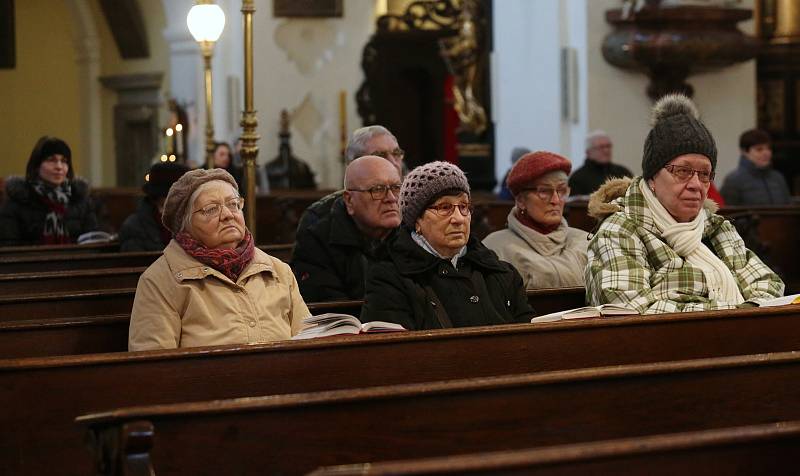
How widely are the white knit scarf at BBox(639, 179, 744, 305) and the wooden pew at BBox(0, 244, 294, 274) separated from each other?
231cm

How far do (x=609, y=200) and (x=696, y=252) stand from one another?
0.53 m

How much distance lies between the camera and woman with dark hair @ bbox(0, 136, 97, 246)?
805 centimetres

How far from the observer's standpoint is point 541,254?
17.9 feet

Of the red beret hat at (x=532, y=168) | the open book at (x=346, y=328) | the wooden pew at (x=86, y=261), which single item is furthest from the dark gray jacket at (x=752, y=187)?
the open book at (x=346, y=328)

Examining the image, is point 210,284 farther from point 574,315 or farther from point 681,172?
point 681,172

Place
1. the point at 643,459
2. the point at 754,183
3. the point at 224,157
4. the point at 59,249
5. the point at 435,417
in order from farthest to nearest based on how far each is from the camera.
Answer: the point at 224,157 → the point at 754,183 → the point at 59,249 → the point at 435,417 → the point at 643,459

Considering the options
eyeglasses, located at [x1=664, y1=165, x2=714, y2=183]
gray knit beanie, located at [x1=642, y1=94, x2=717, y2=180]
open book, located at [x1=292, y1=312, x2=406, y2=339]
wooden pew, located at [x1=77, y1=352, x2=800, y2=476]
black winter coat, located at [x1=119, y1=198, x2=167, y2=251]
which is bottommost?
wooden pew, located at [x1=77, y1=352, x2=800, y2=476]

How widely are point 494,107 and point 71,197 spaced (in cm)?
734

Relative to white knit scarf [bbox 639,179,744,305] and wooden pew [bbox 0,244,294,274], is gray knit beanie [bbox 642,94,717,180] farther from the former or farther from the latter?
wooden pew [bbox 0,244,294,274]

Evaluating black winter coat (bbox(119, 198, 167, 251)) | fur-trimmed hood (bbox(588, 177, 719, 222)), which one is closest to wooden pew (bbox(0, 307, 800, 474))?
fur-trimmed hood (bbox(588, 177, 719, 222))

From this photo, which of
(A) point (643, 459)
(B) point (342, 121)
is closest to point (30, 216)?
(A) point (643, 459)

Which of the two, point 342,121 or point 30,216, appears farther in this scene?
point 342,121

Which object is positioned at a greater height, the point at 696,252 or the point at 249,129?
the point at 249,129

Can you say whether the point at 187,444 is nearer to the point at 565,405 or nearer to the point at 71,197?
the point at 565,405
